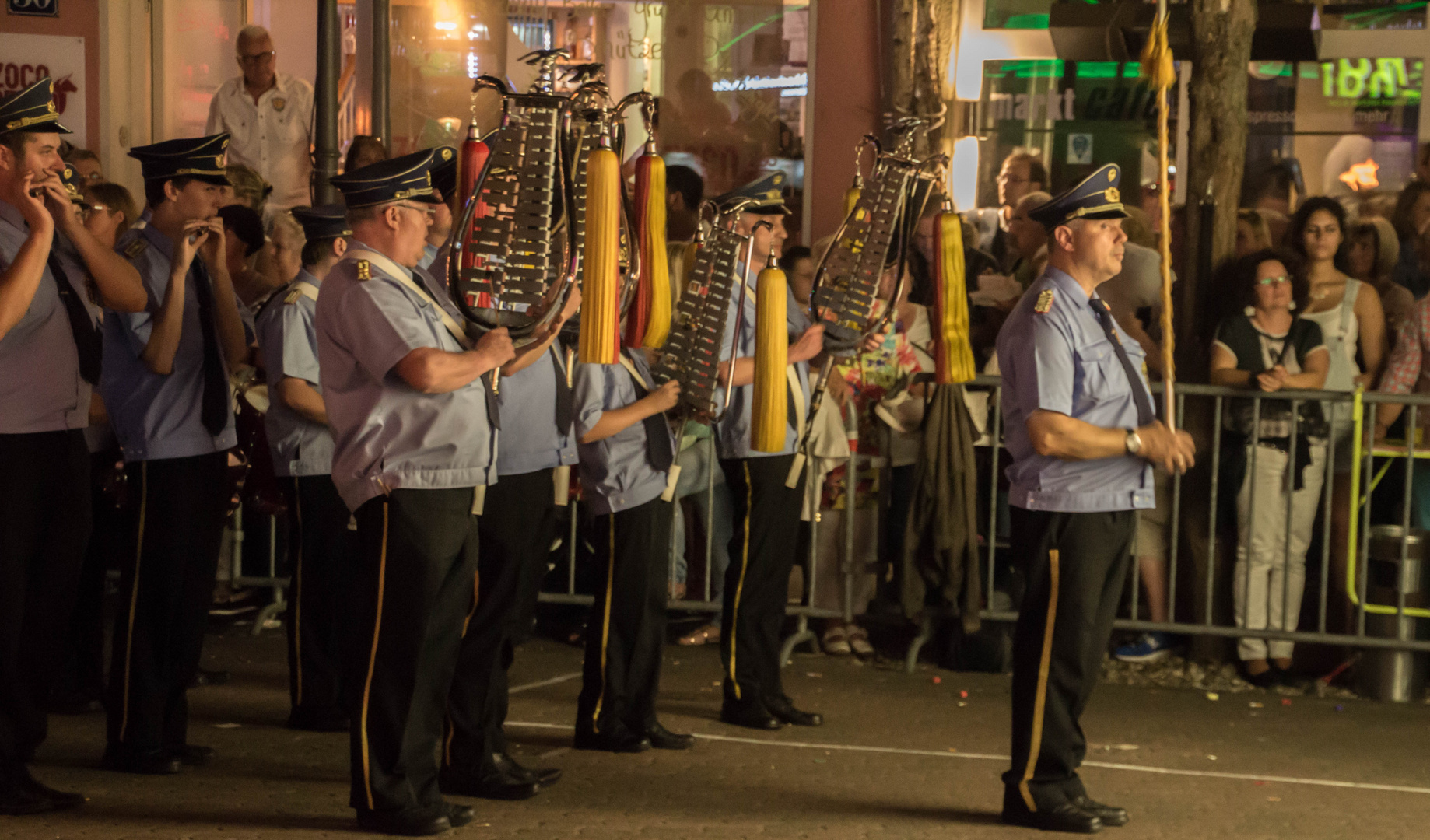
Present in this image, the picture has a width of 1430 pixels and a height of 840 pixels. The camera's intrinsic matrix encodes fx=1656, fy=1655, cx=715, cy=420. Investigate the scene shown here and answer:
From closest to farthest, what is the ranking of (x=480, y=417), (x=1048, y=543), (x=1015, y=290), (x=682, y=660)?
(x=480, y=417), (x=1048, y=543), (x=682, y=660), (x=1015, y=290)

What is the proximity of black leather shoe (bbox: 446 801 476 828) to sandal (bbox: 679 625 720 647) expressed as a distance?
9.87 ft

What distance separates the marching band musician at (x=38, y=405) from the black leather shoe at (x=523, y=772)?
128 cm

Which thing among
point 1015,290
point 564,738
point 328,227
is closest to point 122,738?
point 564,738

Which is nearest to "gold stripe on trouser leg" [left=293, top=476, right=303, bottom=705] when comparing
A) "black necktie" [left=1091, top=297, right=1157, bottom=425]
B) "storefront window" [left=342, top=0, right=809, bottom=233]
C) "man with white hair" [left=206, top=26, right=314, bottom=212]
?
"black necktie" [left=1091, top=297, right=1157, bottom=425]

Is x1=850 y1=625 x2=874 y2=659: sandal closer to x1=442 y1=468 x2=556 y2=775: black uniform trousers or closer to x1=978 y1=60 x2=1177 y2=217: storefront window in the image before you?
x1=442 y1=468 x2=556 y2=775: black uniform trousers

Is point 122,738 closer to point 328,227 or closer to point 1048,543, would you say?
point 328,227

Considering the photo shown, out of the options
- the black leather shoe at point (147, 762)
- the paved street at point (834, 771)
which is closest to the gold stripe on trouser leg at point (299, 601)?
the paved street at point (834, 771)

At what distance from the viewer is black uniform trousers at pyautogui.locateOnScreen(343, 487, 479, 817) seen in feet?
15.2

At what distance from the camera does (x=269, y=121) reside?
10289 millimetres

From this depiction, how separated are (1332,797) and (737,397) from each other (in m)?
2.51

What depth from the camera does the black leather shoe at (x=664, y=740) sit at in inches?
235

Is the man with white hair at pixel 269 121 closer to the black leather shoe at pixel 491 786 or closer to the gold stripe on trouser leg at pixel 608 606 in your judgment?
the gold stripe on trouser leg at pixel 608 606

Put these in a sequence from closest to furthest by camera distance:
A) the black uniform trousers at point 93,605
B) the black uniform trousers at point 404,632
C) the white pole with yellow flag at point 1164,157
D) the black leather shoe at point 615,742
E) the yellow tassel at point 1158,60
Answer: the black uniform trousers at point 404,632, the white pole with yellow flag at point 1164,157, the yellow tassel at point 1158,60, the black leather shoe at point 615,742, the black uniform trousers at point 93,605

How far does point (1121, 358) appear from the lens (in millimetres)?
A: 5105
